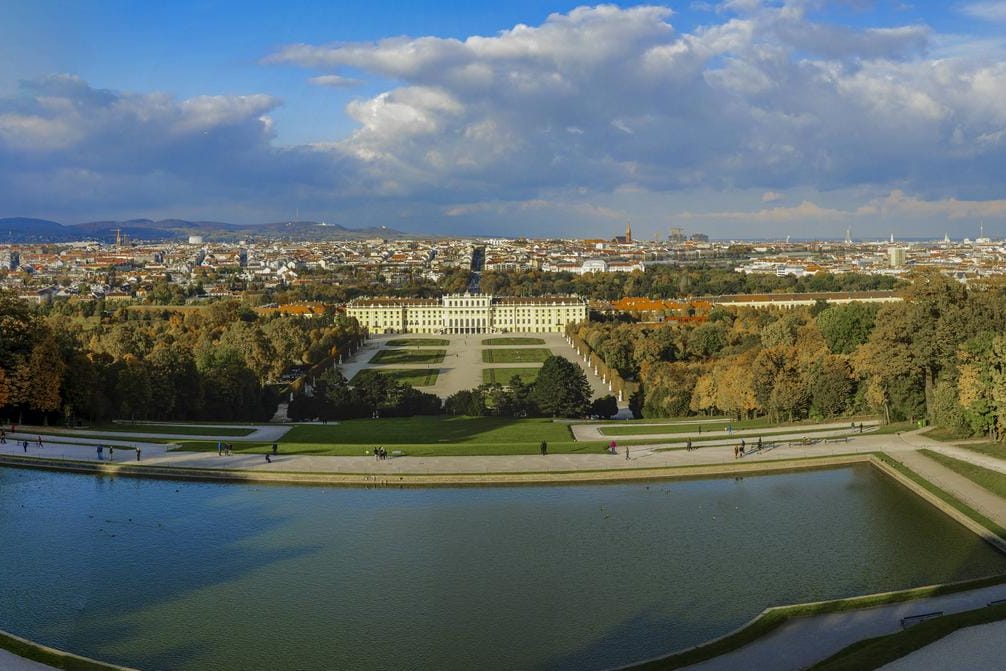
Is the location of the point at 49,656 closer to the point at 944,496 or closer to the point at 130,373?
the point at 944,496

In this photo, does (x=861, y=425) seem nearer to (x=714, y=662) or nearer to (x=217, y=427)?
(x=714, y=662)

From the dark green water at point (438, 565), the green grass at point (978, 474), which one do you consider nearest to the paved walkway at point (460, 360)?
the green grass at point (978, 474)

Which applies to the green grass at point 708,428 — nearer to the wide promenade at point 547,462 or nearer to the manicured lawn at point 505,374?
the wide promenade at point 547,462

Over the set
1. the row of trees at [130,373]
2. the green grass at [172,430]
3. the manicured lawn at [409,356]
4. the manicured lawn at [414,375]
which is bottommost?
the manicured lawn at [414,375]

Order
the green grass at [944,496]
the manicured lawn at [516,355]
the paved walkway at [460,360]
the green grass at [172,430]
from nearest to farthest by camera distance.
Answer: the green grass at [944,496], the green grass at [172,430], the paved walkway at [460,360], the manicured lawn at [516,355]

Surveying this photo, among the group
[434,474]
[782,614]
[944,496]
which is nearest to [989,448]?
[944,496]

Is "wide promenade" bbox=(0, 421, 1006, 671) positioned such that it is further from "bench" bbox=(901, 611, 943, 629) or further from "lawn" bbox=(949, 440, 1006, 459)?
"bench" bbox=(901, 611, 943, 629)

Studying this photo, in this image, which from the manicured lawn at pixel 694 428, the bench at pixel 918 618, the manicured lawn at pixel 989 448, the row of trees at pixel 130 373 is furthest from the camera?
the row of trees at pixel 130 373

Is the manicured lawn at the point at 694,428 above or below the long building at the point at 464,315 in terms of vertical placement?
below

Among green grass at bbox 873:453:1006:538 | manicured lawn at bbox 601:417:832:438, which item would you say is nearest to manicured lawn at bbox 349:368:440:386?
manicured lawn at bbox 601:417:832:438
